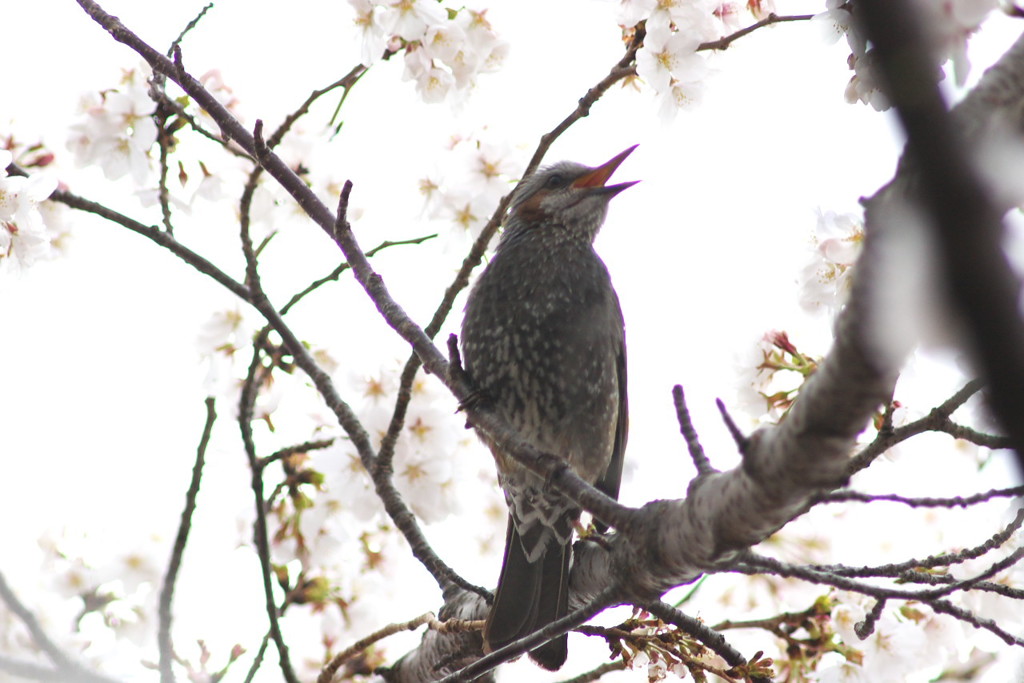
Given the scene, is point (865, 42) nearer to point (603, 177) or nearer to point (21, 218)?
point (21, 218)

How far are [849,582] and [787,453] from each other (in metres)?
0.45

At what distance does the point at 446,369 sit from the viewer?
7.27 feet

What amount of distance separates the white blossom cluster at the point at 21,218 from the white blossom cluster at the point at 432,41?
3.12ft

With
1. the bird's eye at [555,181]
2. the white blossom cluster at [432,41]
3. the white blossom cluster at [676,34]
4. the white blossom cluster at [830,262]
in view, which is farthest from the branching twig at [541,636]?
the bird's eye at [555,181]

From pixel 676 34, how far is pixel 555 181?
1.22 metres

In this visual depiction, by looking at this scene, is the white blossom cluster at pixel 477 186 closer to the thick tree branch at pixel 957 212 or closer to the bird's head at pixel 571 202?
the bird's head at pixel 571 202

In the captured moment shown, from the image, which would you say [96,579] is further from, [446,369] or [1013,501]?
[1013,501]

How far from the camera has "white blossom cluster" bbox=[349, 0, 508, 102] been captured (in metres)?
2.60

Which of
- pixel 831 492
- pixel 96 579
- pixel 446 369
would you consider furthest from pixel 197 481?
pixel 831 492

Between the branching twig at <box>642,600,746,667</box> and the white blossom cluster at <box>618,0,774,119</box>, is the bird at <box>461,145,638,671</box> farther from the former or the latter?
the branching twig at <box>642,600,746,667</box>

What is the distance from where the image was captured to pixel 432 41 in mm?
2775

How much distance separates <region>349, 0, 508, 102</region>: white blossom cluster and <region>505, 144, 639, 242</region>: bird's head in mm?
611

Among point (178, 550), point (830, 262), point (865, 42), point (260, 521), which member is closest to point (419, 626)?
point (260, 521)

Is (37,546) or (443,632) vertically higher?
(37,546)
